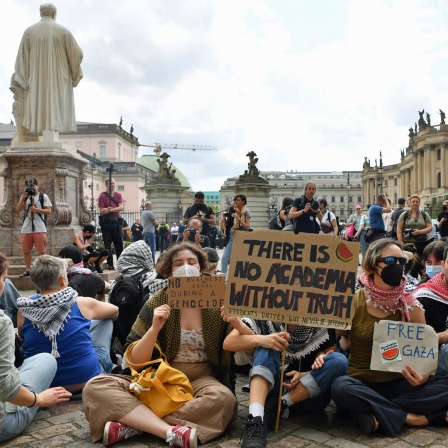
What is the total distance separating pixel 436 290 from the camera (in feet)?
14.5

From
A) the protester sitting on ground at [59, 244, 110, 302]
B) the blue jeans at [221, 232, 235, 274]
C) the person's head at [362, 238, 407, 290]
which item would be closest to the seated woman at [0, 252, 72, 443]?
the protester sitting on ground at [59, 244, 110, 302]

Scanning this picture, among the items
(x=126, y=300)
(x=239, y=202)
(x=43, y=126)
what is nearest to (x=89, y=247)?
(x=43, y=126)

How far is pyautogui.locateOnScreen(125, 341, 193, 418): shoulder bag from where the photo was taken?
372cm

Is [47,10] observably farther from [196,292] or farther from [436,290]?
[436,290]

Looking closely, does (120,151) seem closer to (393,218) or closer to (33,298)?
(393,218)

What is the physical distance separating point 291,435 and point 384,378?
0.82 metres

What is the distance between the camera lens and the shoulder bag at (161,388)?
12.2 ft

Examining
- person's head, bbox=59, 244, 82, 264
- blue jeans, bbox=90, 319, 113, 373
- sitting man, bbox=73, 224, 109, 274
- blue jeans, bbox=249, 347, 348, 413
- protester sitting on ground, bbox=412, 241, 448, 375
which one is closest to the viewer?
blue jeans, bbox=249, 347, 348, 413

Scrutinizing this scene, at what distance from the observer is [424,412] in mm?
3953

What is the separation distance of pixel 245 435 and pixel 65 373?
1.75 metres

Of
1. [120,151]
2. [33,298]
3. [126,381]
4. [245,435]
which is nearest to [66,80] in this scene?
[33,298]

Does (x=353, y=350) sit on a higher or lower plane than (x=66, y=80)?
lower

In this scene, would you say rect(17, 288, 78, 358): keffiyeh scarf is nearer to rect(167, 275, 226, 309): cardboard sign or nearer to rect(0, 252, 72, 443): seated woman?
rect(0, 252, 72, 443): seated woman

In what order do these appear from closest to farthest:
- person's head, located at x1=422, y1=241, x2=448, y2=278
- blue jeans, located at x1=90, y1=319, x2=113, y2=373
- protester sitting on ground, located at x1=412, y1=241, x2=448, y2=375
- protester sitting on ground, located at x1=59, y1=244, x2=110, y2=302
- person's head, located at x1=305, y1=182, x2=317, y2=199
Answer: protester sitting on ground, located at x1=412, y1=241, x2=448, y2=375 < blue jeans, located at x1=90, y1=319, x2=113, y2=373 < protester sitting on ground, located at x1=59, y1=244, x2=110, y2=302 < person's head, located at x1=422, y1=241, x2=448, y2=278 < person's head, located at x1=305, y1=182, x2=317, y2=199
